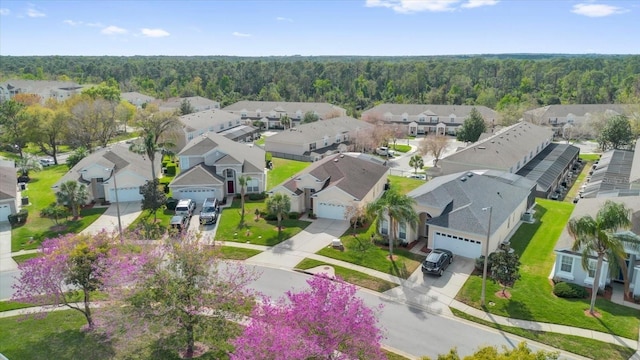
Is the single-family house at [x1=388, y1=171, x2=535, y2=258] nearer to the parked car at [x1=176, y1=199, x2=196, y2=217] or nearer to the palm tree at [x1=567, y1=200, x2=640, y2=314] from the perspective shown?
the palm tree at [x1=567, y1=200, x2=640, y2=314]

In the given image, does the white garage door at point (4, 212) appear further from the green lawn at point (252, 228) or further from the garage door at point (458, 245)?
the garage door at point (458, 245)

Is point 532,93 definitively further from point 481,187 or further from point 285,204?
point 285,204

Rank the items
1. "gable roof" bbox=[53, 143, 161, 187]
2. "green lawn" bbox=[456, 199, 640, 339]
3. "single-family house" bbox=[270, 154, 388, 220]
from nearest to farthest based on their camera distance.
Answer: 1. "green lawn" bbox=[456, 199, 640, 339]
2. "single-family house" bbox=[270, 154, 388, 220]
3. "gable roof" bbox=[53, 143, 161, 187]

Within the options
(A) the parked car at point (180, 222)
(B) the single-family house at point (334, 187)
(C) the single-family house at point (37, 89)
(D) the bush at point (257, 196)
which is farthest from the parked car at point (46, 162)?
(C) the single-family house at point (37, 89)

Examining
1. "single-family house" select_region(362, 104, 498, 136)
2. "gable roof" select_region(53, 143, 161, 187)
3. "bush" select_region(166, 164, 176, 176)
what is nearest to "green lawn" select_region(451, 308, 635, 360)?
"gable roof" select_region(53, 143, 161, 187)

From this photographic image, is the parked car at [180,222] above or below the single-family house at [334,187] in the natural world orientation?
below

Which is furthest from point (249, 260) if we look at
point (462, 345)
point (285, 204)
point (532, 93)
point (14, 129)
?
point (532, 93)

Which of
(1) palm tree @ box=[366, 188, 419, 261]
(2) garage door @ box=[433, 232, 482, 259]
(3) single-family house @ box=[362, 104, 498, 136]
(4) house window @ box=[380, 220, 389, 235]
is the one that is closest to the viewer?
(1) palm tree @ box=[366, 188, 419, 261]

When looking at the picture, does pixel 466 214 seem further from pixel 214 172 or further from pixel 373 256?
pixel 214 172
